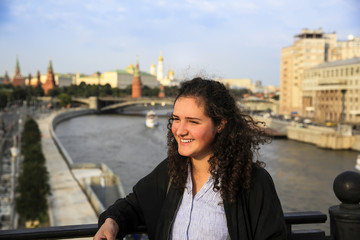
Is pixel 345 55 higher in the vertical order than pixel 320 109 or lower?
higher

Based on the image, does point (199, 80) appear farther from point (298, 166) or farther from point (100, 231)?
point (298, 166)

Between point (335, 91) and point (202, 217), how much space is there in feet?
125

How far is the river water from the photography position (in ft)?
45.9

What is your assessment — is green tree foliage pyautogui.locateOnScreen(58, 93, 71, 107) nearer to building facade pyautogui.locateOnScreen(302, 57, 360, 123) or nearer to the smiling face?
building facade pyautogui.locateOnScreen(302, 57, 360, 123)

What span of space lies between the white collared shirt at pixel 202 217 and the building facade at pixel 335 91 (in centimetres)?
3418

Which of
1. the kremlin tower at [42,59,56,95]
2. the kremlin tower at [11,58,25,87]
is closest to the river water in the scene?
the kremlin tower at [42,59,56,95]

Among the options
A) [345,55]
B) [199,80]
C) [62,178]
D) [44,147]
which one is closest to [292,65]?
[345,55]

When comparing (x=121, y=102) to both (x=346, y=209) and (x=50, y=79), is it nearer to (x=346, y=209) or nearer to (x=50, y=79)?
(x=50, y=79)

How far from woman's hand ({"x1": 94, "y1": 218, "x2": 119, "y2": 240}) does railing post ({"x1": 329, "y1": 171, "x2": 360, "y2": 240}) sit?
2.89ft

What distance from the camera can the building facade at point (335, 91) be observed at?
3403 centimetres

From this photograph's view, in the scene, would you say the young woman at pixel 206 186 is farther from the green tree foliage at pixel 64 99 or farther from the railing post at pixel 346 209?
the green tree foliage at pixel 64 99

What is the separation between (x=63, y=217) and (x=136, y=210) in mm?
8447

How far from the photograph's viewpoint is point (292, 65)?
169 feet

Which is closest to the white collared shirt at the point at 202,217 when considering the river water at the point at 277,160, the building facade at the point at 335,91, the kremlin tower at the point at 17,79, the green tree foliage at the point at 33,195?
the river water at the point at 277,160
